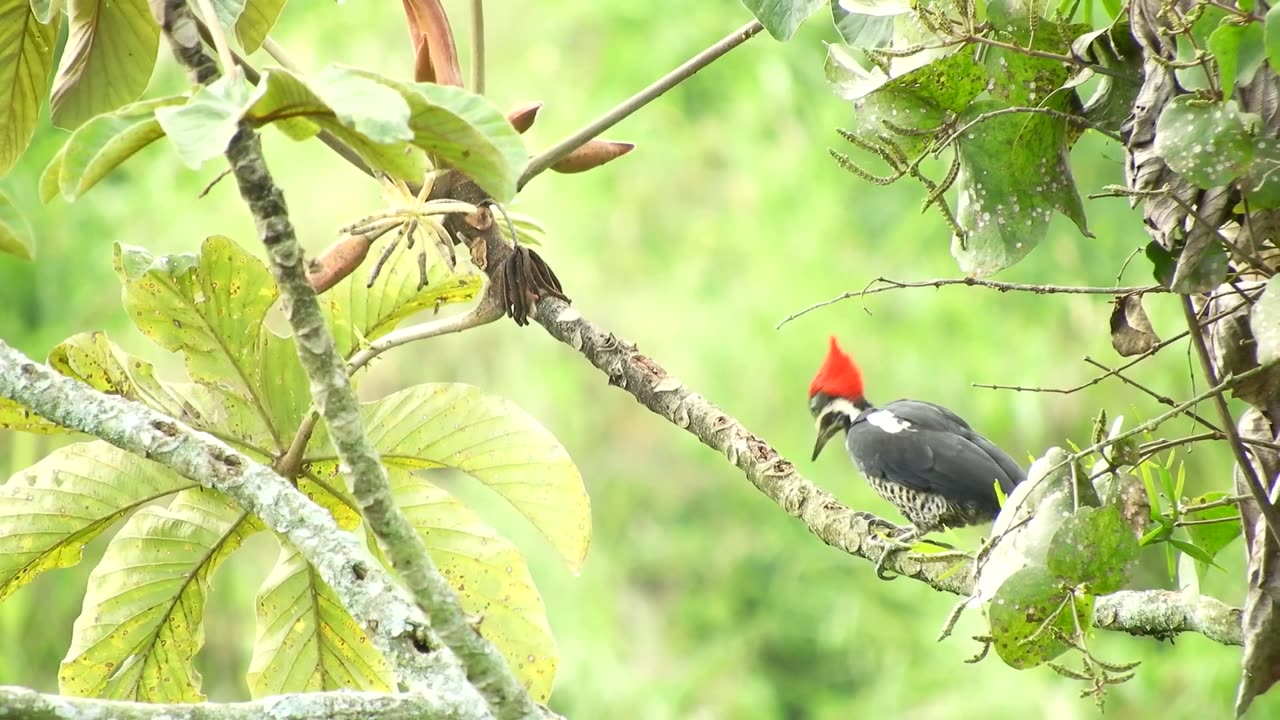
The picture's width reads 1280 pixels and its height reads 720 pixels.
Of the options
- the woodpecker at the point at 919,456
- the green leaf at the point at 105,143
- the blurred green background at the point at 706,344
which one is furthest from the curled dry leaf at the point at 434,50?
the blurred green background at the point at 706,344

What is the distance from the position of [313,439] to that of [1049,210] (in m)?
0.62

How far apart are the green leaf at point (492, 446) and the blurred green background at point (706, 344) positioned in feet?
7.15

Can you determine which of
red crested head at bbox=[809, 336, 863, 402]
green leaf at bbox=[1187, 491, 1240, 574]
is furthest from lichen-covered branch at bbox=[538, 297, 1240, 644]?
red crested head at bbox=[809, 336, 863, 402]

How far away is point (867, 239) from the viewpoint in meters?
3.98

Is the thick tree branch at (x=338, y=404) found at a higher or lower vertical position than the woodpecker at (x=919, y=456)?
lower

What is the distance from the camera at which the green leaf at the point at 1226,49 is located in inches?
24.4

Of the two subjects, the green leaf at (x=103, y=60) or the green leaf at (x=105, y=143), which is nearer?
the green leaf at (x=105, y=143)

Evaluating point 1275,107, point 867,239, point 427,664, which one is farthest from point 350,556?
point 867,239

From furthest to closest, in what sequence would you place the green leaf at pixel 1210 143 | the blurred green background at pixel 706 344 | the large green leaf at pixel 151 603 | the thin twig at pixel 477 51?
the blurred green background at pixel 706 344 → the thin twig at pixel 477 51 → the large green leaf at pixel 151 603 → the green leaf at pixel 1210 143

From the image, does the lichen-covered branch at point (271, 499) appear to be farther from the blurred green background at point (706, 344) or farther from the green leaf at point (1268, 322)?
the blurred green background at point (706, 344)

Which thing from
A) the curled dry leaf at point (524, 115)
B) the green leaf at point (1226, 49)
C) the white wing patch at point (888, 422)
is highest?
the white wing patch at point (888, 422)

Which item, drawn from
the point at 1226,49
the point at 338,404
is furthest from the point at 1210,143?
A: the point at 338,404

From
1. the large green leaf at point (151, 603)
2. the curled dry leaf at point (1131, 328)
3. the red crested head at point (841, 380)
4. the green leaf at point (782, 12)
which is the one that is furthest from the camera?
the red crested head at point (841, 380)

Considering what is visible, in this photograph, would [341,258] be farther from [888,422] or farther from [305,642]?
[888,422]
